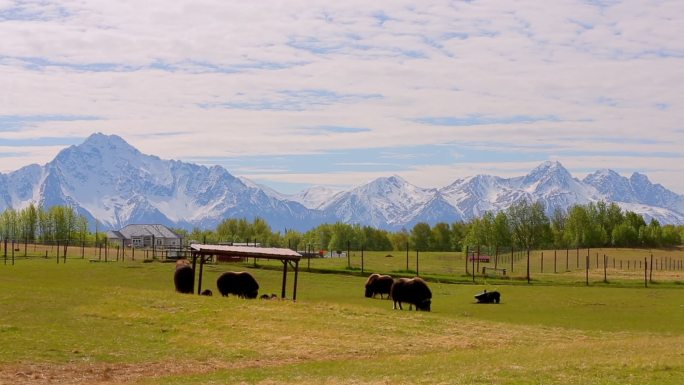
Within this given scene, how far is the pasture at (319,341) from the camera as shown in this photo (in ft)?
87.7

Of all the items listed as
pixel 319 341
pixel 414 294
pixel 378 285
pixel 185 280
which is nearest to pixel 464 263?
pixel 378 285

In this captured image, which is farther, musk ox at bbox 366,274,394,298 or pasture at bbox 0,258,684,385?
musk ox at bbox 366,274,394,298

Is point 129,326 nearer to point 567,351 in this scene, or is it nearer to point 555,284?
point 567,351

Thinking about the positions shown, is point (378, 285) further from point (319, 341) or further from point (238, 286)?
point (319, 341)

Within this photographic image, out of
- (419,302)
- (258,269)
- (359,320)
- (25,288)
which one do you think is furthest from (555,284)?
(25,288)

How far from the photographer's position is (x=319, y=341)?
119 feet

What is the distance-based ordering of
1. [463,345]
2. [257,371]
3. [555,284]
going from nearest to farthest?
[257,371] → [463,345] → [555,284]

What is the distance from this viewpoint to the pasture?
26.7m

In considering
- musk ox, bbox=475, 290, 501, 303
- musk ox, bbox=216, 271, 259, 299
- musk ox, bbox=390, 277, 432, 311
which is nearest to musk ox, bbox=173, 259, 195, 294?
musk ox, bbox=216, 271, 259, 299

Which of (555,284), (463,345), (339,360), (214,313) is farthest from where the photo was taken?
(555,284)

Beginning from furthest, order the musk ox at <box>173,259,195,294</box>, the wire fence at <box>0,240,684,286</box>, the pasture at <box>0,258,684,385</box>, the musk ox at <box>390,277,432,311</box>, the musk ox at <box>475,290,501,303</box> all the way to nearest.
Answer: the wire fence at <box>0,240,684,286</box> < the musk ox at <box>475,290,501,303</box> < the musk ox at <box>173,259,195,294</box> < the musk ox at <box>390,277,432,311</box> < the pasture at <box>0,258,684,385</box>

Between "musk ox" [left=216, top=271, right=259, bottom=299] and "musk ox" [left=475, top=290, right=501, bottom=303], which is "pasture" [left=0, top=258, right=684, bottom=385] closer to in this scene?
"musk ox" [left=475, top=290, right=501, bottom=303]

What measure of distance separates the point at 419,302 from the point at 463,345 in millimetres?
16632

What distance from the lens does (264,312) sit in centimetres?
4278
